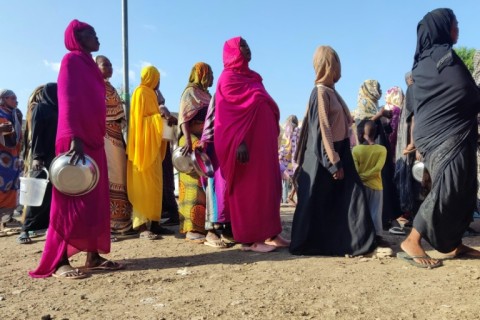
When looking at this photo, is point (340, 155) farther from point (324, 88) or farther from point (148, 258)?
point (148, 258)

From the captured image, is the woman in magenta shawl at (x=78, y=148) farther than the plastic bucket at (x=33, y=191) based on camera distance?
No

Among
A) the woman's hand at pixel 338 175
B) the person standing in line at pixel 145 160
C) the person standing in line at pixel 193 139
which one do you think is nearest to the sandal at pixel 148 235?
the person standing in line at pixel 145 160

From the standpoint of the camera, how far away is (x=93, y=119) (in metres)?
3.51

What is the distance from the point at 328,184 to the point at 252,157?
2.62 feet

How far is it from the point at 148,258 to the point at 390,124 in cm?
385

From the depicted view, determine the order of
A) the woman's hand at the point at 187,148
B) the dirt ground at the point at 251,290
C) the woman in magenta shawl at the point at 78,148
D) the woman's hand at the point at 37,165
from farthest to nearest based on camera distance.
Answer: the woman's hand at the point at 37,165 → the woman's hand at the point at 187,148 → the woman in magenta shawl at the point at 78,148 → the dirt ground at the point at 251,290

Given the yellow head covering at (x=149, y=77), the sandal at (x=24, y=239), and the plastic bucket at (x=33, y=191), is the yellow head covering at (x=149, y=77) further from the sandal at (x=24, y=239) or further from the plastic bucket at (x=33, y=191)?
the sandal at (x=24, y=239)

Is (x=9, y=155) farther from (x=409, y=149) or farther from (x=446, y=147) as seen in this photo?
(x=446, y=147)

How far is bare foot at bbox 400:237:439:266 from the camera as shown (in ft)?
11.1

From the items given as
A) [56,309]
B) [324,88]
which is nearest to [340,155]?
[324,88]

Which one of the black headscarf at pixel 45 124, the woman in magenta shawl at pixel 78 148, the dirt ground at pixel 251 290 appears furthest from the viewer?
the black headscarf at pixel 45 124

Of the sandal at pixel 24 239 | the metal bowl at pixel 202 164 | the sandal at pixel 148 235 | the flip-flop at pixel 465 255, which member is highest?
the metal bowl at pixel 202 164

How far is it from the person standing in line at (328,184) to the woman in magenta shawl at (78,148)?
182cm

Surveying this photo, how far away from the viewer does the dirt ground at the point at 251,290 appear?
249cm
